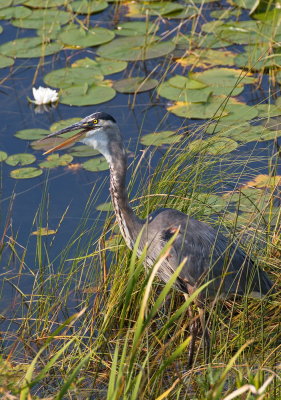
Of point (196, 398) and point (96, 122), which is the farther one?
point (96, 122)

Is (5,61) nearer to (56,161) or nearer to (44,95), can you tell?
(44,95)

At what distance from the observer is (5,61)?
673 cm

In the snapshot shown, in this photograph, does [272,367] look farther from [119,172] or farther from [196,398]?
[119,172]

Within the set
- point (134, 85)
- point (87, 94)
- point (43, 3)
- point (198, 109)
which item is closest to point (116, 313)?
point (198, 109)

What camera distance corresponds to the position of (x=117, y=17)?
7.31 m

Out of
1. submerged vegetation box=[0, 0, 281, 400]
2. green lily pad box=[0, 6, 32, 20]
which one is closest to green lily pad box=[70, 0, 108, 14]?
submerged vegetation box=[0, 0, 281, 400]

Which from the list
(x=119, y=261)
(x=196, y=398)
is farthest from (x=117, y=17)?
(x=196, y=398)

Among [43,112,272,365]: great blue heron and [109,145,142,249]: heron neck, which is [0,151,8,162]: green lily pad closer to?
[43,112,272,365]: great blue heron

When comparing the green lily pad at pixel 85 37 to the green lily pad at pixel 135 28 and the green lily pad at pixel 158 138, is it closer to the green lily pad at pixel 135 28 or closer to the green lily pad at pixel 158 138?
the green lily pad at pixel 135 28

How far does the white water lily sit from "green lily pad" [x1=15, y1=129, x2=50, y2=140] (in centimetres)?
42

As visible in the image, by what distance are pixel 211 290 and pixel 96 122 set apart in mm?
1070

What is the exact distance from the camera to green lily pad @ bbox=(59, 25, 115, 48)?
6879 mm

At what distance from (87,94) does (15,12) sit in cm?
165

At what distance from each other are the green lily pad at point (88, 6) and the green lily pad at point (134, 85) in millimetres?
1127
